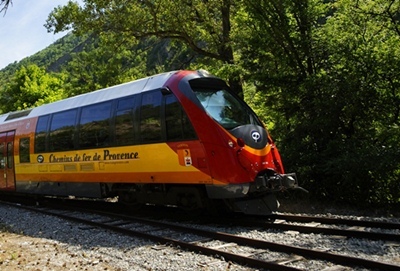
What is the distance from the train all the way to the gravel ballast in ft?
3.76

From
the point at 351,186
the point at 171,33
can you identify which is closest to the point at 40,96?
the point at 171,33

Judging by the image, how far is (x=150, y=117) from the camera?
9.71 m

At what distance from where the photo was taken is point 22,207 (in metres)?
14.4

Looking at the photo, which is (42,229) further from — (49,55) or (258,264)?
(49,55)

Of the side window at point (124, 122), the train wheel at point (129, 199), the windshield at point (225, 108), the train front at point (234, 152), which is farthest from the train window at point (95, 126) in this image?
the windshield at point (225, 108)

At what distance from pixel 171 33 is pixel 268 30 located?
7146 millimetres

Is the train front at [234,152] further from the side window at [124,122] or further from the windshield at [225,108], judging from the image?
the side window at [124,122]

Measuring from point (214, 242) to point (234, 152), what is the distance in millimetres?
1887

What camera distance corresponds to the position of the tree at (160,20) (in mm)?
18188

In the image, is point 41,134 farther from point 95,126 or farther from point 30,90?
point 30,90

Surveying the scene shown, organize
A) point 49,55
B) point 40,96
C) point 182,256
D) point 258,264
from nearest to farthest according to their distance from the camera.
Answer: point 258,264 < point 182,256 < point 40,96 < point 49,55

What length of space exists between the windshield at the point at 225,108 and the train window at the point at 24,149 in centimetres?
798

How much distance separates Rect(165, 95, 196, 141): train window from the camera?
894 cm

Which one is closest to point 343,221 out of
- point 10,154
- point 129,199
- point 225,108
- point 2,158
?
point 225,108
